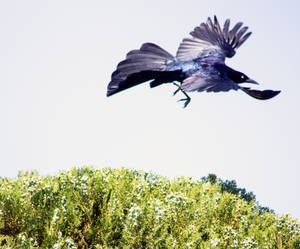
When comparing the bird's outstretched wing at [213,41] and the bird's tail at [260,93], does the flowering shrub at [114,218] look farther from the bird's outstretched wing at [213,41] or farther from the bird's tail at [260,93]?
the bird's outstretched wing at [213,41]

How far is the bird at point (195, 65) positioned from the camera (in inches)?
275

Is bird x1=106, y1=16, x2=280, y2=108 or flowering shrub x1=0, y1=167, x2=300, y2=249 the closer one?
flowering shrub x1=0, y1=167, x2=300, y2=249

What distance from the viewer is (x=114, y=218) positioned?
18.3 feet

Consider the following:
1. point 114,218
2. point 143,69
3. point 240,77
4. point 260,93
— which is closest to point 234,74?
point 240,77

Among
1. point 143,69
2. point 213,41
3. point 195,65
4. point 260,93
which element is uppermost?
point 213,41

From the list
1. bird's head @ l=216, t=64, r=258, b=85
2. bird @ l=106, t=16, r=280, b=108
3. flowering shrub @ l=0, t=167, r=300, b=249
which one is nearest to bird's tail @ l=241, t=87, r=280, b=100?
bird @ l=106, t=16, r=280, b=108

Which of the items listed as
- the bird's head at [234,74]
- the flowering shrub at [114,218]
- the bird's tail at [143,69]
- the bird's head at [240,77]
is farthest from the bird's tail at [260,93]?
the flowering shrub at [114,218]

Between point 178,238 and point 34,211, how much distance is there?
2.30m

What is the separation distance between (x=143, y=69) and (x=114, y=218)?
3240mm

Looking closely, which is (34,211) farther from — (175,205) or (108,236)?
(175,205)

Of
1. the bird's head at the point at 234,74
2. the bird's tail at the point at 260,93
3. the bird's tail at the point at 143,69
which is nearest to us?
the bird's tail at the point at 260,93

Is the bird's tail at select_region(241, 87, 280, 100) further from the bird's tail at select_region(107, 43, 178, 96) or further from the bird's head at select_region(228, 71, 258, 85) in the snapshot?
the bird's tail at select_region(107, 43, 178, 96)

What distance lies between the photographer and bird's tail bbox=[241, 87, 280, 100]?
692cm

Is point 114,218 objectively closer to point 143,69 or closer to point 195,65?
point 143,69
